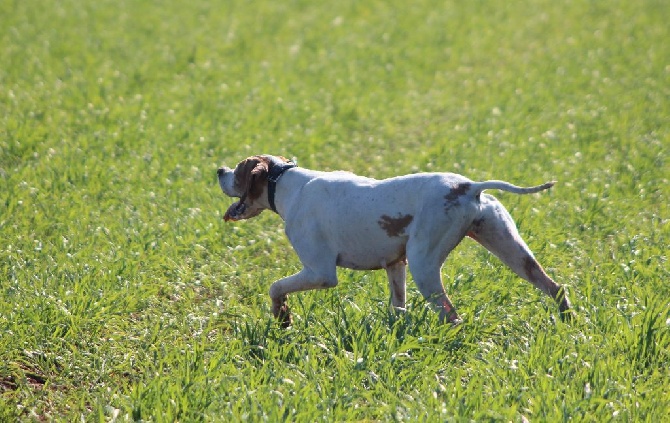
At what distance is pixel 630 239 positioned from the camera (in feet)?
24.6

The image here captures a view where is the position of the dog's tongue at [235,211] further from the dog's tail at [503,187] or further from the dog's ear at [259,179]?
the dog's tail at [503,187]

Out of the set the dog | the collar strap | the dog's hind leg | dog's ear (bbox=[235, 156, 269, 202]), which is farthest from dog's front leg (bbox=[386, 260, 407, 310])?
dog's ear (bbox=[235, 156, 269, 202])

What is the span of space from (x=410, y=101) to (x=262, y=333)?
7714 mm

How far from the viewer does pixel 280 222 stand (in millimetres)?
8617

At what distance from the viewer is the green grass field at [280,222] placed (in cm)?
516

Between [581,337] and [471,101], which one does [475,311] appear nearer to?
[581,337]

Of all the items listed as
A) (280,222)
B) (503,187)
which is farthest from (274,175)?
(280,222)

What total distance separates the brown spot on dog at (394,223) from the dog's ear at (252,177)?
0.96m

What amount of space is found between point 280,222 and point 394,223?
9.89ft

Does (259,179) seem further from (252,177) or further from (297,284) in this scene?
(297,284)

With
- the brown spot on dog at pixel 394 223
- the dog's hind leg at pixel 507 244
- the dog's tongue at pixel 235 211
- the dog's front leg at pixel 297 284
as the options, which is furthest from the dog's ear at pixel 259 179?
the dog's hind leg at pixel 507 244

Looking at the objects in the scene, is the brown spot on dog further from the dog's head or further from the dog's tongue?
the dog's tongue

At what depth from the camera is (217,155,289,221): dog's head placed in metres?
6.31

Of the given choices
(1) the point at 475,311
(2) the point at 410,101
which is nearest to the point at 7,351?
(1) the point at 475,311
